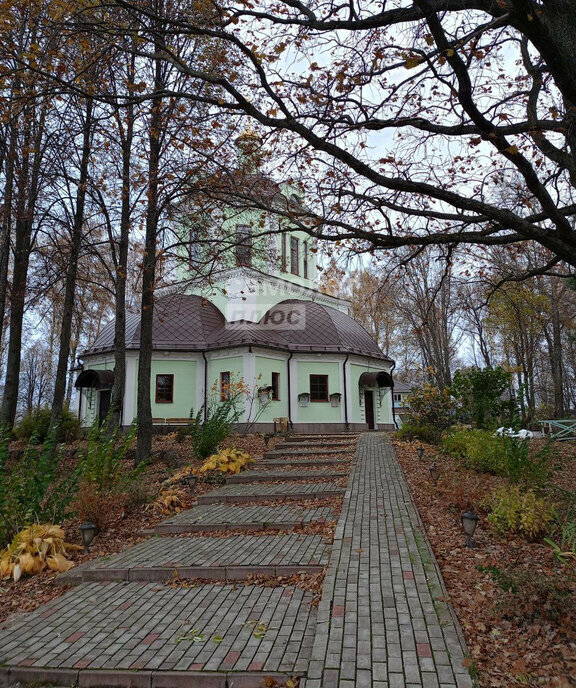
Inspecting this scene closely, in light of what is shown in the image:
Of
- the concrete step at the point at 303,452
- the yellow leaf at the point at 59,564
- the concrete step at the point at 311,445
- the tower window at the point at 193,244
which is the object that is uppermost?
the tower window at the point at 193,244

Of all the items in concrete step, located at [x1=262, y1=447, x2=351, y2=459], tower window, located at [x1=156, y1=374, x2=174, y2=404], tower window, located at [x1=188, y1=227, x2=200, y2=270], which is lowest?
concrete step, located at [x1=262, y1=447, x2=351, y2=459]

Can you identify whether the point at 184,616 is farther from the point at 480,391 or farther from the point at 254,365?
the point at 254,365

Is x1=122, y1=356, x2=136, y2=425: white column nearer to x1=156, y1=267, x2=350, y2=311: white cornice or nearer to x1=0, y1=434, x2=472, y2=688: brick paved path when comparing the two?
x1=156, y1=267, x2=350, y2=311: white cornice

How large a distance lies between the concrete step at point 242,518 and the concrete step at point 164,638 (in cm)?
207

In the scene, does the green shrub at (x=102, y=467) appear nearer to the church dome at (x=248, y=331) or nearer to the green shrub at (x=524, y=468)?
the green shrub at (x=524, y=468)

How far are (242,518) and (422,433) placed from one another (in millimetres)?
8988

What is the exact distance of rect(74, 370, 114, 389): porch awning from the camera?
21078 millimetres

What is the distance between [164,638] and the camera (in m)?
3.84

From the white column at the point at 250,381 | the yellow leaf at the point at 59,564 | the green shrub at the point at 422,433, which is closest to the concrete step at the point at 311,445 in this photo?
the green shrub at the point at 422,433

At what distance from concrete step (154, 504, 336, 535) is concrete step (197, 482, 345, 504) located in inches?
20.1

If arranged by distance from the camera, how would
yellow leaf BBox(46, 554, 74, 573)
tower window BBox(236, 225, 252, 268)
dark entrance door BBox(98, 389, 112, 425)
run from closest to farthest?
yellow leaf BBox(46, 554, 74, 573) < tower window BBox(236, 225, 252, 268) < dark entrance door BBox(98, 389, 112, 425)

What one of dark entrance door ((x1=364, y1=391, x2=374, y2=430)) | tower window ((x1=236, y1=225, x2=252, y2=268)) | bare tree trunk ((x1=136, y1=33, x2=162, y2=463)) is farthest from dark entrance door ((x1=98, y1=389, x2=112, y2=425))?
dark entrance door ((x1=364, y1=391, x2=374, y2=430))

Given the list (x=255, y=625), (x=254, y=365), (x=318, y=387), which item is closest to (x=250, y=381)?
(x=254, y=365)

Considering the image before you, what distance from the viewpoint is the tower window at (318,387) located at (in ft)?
74.0
